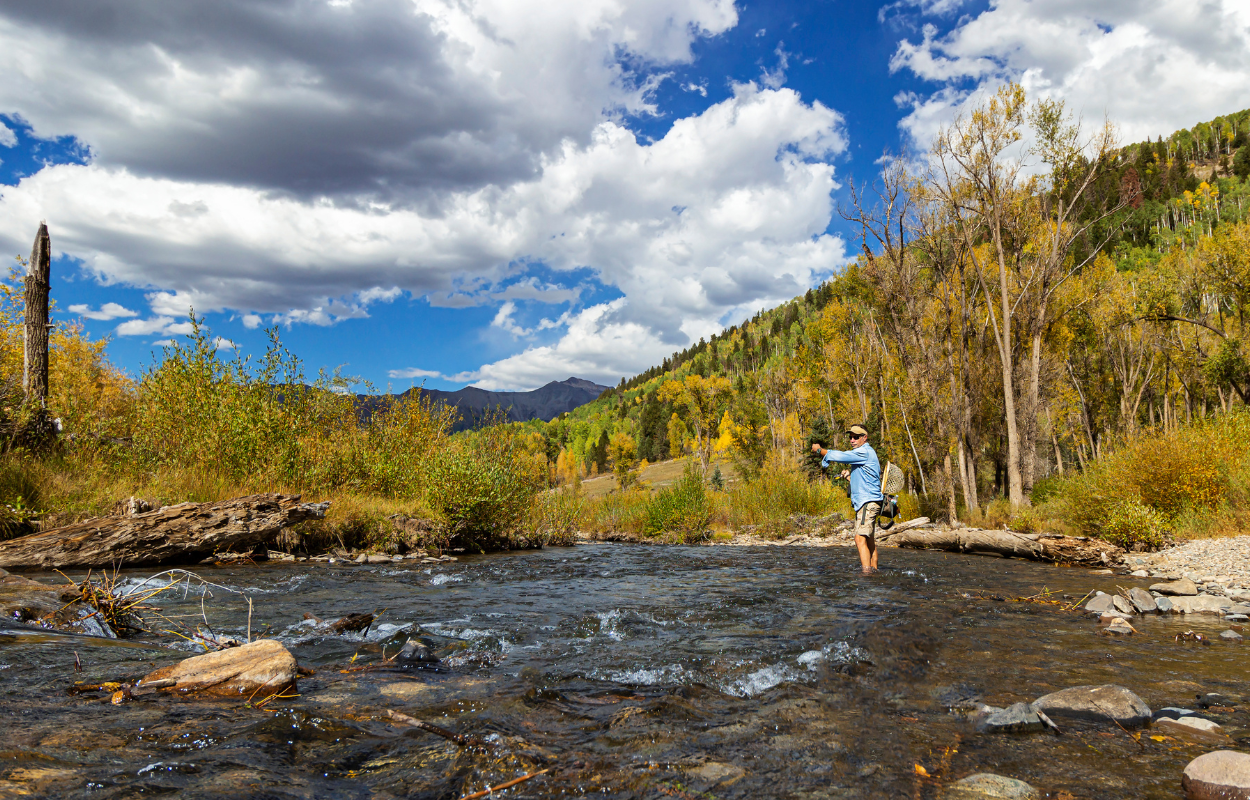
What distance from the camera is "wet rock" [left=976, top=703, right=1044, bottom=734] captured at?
12.8 ft

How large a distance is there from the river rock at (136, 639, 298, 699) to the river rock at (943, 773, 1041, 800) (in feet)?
14.0

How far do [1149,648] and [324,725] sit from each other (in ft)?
25.6

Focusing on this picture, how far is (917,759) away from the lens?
11.5ft

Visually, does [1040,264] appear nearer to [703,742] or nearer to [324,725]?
Answer: [703,742]

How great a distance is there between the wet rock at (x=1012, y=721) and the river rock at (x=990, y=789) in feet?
2.65

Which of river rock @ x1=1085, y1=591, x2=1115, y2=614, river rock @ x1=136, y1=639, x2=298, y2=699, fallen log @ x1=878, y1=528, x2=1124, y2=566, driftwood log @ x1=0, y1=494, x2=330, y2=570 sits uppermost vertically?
driftwood log @ x1=0, y1=494, x2=330, y2=570

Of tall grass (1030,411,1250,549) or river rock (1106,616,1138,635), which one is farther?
tall grass (1030,411,1250,549)

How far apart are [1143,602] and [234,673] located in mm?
10493

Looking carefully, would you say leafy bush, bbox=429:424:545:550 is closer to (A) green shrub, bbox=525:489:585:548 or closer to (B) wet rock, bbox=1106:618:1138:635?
(A) green shrub, bbox=525:489:585:548

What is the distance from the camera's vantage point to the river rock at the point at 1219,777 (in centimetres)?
287

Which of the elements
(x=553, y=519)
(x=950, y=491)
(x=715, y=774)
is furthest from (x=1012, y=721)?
(x=950, y=491)

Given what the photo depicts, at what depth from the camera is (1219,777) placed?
2.95 metres

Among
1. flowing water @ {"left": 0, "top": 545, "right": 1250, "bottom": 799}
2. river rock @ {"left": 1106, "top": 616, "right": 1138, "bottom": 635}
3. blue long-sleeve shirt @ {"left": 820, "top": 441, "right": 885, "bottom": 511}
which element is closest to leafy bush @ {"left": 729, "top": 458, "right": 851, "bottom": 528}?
blue long-sleeve shirt @ {"left": 820, "top": 441, "right": 885, "bottom": 511}

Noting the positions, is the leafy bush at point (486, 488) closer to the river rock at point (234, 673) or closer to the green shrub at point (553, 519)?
the green shrub at point (553, 519)
